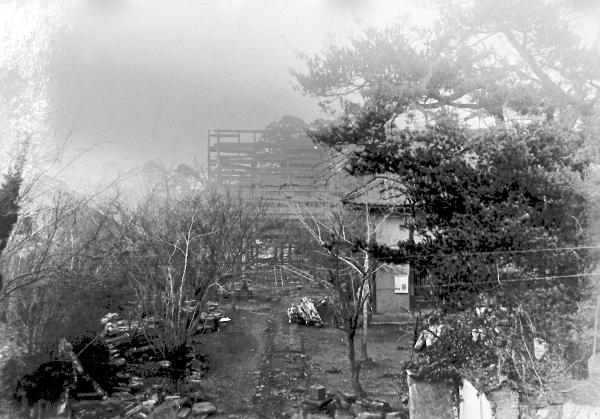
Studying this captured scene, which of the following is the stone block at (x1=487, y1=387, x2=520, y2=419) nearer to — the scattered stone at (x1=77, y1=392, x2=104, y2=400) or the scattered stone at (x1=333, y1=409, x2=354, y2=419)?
the scattered stone at (x1=333, y1=409, x2=354, y2=419)

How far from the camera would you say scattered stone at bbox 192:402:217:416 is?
10.4 meters

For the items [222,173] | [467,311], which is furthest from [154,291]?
[467,311]

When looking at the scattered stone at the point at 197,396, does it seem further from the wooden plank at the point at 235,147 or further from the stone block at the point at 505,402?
the wooden plank at the point at 235,147

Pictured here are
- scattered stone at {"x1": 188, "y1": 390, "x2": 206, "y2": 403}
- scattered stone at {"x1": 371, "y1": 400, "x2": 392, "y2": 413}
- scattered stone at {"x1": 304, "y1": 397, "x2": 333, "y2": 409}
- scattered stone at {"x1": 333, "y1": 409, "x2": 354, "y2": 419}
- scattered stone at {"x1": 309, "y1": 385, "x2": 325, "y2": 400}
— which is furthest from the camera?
scattered stone at {"x1": 188, "y1": 390, "x2": 206, "y2": 403}

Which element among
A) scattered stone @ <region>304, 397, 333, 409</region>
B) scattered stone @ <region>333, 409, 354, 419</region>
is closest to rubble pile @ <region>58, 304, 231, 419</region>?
scattered stone @ <region>304, 397, 333, 409</region>

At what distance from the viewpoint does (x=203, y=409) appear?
10484mm

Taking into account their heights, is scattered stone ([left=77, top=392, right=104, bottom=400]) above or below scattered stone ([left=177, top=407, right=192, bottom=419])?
above

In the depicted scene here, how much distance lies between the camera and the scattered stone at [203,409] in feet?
34.1

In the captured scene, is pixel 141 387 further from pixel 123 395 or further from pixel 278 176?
pixel 278 176

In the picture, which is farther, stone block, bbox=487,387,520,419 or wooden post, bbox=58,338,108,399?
wooden post, bbox=58,338,108,399

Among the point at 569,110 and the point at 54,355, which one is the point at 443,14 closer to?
the point at 569,110

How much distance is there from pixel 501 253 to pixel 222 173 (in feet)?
45.6

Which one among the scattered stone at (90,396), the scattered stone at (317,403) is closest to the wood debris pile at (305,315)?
the scattered stone at (317,403)

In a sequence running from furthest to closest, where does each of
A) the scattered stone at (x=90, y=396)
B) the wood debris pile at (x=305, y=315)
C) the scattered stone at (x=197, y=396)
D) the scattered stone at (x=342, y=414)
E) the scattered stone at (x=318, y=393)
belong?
the wood debris pile at (x=305, y=315)
the scattered stone at (x=197, y=396)
the scattered stone at (x=90, y=396)
the scattered stone at (x=318, y=393)
the scattered stone at (x=342, y=414)
